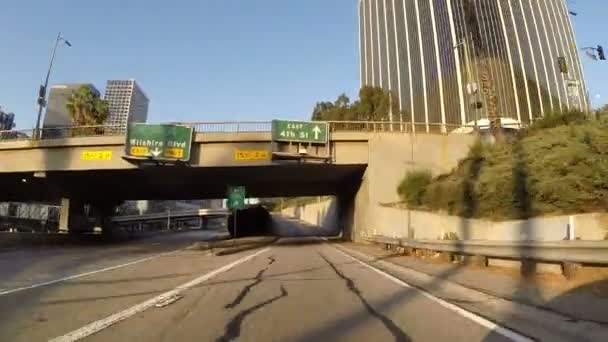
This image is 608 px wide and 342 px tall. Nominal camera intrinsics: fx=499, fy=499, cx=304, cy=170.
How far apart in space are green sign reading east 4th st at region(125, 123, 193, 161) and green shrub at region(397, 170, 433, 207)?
15088 mm

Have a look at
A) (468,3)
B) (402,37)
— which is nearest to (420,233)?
(468,3)

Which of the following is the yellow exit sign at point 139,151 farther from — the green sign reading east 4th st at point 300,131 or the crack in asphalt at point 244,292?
the crack in asphalt at point 244,292

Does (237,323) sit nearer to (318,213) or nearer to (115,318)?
(115,318)

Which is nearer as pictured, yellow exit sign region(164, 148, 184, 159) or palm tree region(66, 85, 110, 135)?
yellow exit sign region(164, 148, 184, 159)

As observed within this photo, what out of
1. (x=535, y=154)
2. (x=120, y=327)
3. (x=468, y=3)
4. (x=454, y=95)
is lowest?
(x=120, y=327)

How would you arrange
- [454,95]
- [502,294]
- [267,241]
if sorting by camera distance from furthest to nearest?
[454,95] < [267,241] < [502,294]

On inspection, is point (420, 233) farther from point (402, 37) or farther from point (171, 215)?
point (171, 215)

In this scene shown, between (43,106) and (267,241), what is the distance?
67.6ft

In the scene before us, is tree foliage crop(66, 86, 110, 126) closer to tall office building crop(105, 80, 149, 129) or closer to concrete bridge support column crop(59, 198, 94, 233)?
concrete bridge support column crop(59, 198, 94, 233)

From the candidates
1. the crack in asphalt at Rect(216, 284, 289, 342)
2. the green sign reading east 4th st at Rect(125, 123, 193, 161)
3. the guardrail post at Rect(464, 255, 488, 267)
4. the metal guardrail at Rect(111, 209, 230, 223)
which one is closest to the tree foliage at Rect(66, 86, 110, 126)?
the green sign reading east 4th st at Rect(125, 123, 193, 161)

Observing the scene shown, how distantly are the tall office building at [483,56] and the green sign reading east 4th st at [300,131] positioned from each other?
5299cm

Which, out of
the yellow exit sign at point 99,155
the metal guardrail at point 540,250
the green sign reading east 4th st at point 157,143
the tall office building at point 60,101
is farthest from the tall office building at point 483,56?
the metal guardrail at point 540,250

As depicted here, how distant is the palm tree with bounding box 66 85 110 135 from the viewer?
5703 centimetres

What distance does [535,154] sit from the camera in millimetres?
22047
